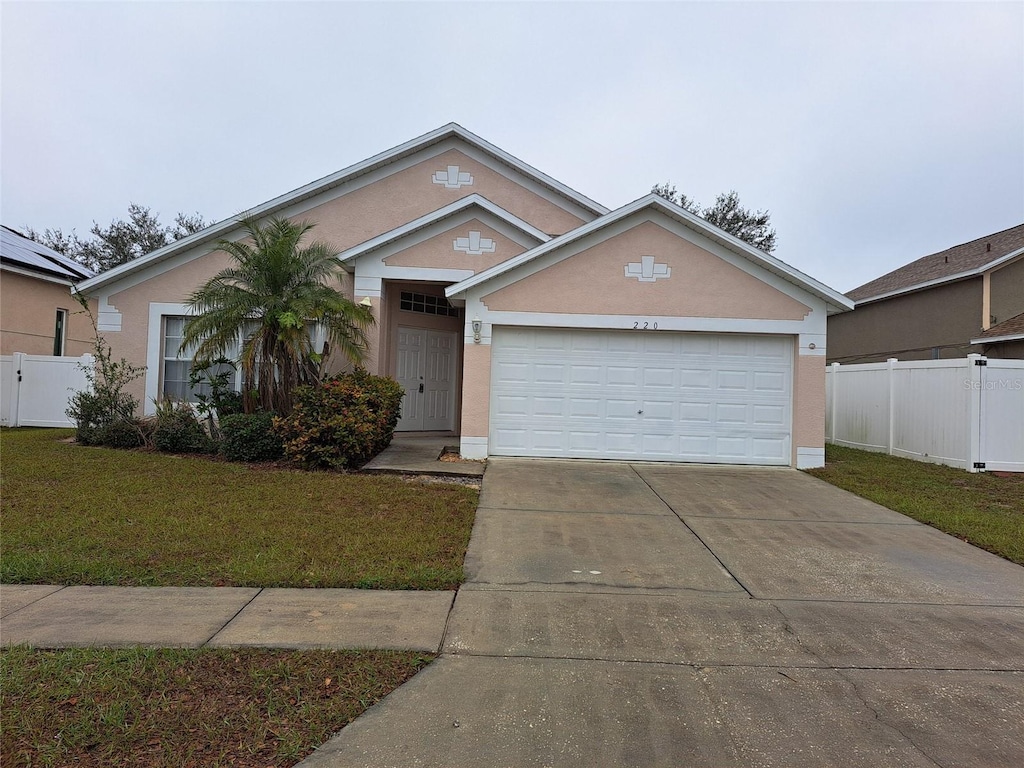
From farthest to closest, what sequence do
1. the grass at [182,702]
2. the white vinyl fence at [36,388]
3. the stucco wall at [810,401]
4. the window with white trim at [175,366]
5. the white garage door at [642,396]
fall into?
the white vinyl fence at [36,388] → the window with white trim at [175,366] → the white garage door at [642,396] → the stucco wall at [810,401] → the grass at [182,702]

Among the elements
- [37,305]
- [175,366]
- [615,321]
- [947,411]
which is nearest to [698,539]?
[615,321]

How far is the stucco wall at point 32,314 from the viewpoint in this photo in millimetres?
16578

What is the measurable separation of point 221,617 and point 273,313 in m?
6.50

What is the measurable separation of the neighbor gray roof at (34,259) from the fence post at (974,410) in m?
22.3

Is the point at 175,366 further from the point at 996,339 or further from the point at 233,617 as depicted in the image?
the point at 996,339

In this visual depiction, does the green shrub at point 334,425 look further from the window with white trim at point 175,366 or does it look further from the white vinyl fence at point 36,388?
the white vinyl fence at point 36,388

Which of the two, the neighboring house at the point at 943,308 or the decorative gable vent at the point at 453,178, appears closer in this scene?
the decorative gable vent at the point at 453,178

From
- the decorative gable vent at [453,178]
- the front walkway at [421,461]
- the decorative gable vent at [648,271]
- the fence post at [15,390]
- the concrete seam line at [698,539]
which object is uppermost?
the decorative gable vent at [453,178]

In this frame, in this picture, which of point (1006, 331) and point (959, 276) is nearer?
point (1006, 331)

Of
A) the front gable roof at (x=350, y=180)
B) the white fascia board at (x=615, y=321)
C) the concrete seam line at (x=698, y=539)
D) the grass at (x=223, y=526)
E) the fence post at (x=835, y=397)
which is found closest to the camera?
the grass at (x=223, y=526)

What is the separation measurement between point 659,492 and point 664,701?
17.3 ft

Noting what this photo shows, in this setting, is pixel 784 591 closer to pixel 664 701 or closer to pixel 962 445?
pixel 664 701

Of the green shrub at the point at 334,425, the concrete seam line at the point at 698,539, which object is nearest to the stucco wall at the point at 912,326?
the concrete seam line at the point at 698,539

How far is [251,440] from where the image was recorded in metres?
9.88
